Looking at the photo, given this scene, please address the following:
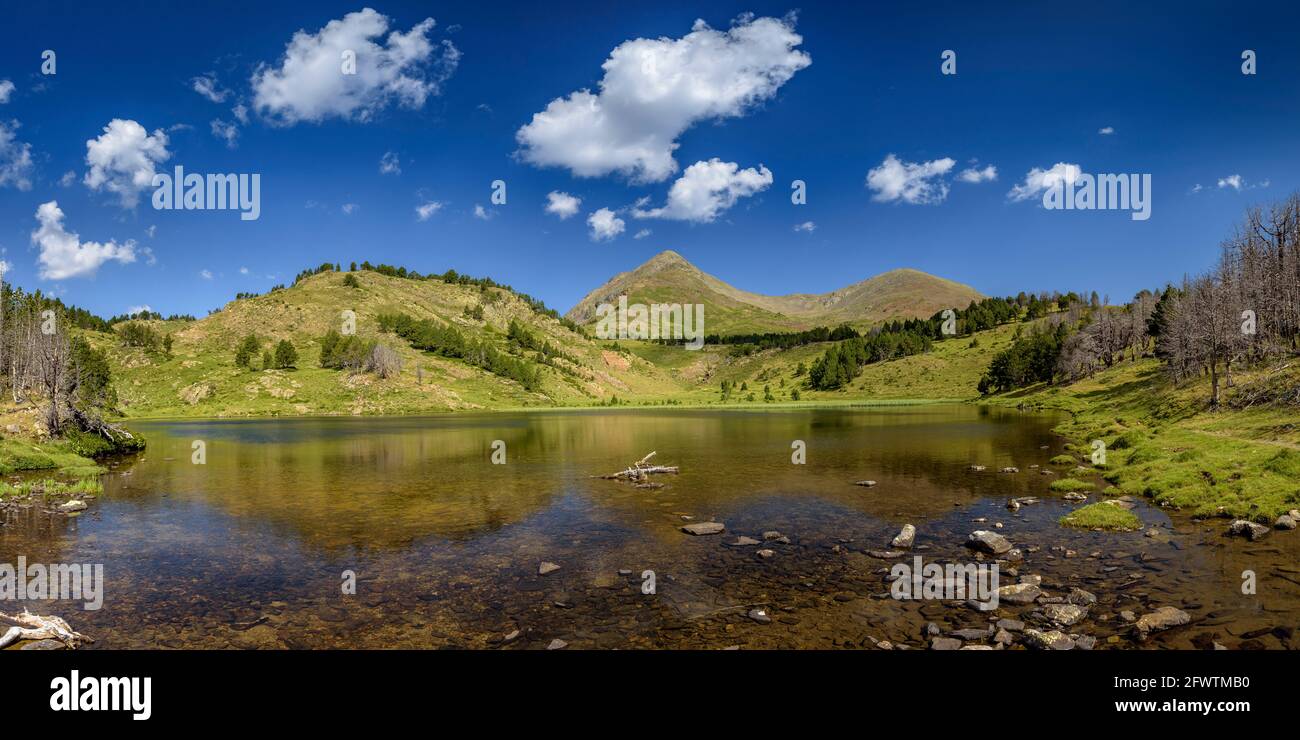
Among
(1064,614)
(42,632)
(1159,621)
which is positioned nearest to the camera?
(1159,621)

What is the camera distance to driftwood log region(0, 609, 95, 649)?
13320 millimetres

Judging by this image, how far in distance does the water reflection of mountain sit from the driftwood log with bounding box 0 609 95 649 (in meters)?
8.89

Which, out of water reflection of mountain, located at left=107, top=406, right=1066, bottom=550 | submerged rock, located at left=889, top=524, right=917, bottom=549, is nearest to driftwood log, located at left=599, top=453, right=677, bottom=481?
water reflection of mountain, located at left=107, top=406, right=1066, bottom=550

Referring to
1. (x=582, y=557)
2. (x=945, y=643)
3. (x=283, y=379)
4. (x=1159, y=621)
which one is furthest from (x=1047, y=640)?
(x=283, y=379)

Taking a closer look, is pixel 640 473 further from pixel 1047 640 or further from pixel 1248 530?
pixel 1248 530

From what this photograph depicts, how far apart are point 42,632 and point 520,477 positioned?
90.2 ft

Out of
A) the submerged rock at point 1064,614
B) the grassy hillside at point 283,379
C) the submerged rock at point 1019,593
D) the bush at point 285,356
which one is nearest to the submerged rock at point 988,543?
the submerged rock at point 1019,593

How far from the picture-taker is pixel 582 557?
20906mm

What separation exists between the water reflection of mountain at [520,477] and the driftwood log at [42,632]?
8.89 metres

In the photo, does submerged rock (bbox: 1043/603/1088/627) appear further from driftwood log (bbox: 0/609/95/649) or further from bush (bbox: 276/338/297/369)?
bush (bbox: 276/338/297/369)

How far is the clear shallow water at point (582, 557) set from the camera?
46.6 feet

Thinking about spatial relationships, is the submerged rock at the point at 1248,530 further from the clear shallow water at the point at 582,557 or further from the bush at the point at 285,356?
the bush at the point at 285,356
